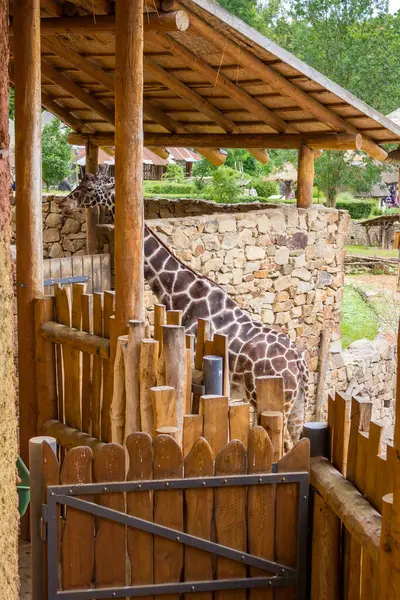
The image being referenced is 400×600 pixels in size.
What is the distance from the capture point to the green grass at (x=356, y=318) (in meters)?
16.6

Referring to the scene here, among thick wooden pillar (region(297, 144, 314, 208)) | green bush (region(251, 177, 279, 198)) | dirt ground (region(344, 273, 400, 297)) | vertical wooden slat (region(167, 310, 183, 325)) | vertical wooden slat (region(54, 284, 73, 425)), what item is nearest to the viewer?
vertical wooden slat (region(167, 310, 183, 325))

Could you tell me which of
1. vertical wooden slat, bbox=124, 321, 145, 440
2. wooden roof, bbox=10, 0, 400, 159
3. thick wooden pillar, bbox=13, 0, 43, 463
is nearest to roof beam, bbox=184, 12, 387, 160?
wooden roof, bbox=10, 0, 400, 159

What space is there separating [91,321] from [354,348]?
310 inches

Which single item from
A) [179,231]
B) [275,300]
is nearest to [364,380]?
[275,300]

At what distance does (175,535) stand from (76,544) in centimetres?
40

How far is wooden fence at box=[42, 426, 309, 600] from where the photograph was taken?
335cm

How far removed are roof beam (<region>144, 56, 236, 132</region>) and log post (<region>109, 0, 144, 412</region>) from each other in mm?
4081

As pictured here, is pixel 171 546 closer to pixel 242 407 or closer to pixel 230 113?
pixel 242 407

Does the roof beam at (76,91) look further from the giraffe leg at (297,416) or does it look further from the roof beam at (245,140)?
the giraffe leg at (297,416)

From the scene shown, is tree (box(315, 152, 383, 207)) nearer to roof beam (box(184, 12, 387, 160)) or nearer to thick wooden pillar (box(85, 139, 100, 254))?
thick wooden pillar (box(85, 139, 100, 254))

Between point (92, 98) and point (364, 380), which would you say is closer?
point (92, 98)

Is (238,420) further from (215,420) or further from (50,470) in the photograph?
(50,470)

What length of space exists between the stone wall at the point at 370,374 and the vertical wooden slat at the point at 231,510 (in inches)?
312

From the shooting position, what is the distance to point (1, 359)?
1.45 m
